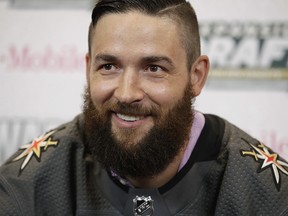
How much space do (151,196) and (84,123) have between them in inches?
11.0


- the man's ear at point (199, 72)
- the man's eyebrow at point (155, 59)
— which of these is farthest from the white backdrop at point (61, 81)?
the man's eyebrow at point (155, 59)

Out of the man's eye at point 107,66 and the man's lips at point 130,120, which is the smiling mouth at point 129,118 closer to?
the man's lips at point 130,120

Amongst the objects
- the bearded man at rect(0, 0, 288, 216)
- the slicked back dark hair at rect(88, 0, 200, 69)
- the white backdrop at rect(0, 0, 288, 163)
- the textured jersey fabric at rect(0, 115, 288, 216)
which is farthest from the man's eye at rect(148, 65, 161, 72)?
the white backdrop at rect(0, 0, 288, 163)

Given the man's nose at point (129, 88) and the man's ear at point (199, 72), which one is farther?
the man's ear at point (199, 72)

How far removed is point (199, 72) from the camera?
1337 mm

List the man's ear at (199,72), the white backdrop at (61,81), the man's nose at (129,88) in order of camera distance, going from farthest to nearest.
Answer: the white backdrop at (61,81)
the man's ear at (199,72)
the man's nose at (129,88)

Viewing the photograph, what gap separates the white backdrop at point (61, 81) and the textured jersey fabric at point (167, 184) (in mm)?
670

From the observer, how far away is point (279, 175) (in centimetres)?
124

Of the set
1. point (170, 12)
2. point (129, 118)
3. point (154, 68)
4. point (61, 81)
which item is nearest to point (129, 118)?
point (129, 118)

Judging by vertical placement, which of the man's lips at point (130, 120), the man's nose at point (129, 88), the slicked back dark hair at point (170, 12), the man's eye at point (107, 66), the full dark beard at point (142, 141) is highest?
the slicked back dark hair at point (170, 12)

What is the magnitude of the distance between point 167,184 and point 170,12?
429mm

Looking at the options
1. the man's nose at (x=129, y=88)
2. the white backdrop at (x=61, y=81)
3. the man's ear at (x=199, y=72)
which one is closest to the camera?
the man's nose at (x=129, y=88)

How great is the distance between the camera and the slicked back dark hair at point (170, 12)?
46.8 inches

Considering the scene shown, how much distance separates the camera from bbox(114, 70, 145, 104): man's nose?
1.11 meters
